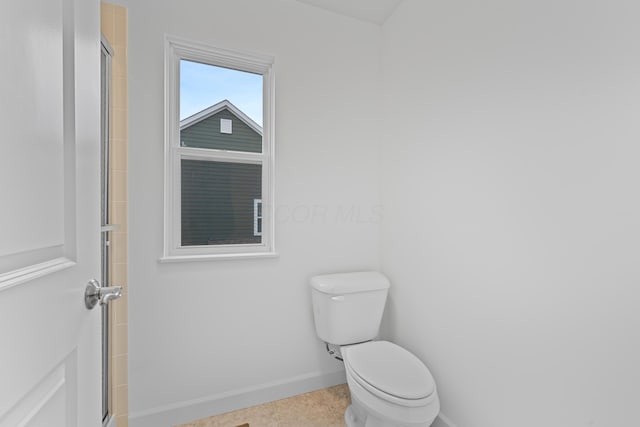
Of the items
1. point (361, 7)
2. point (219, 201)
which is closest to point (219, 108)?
point (219, 201)

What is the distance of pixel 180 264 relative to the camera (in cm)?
158

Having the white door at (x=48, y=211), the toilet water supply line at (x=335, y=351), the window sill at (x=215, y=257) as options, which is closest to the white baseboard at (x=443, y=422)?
the toilet water supply line at (x=335, y=351)

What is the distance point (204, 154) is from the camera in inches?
66.3

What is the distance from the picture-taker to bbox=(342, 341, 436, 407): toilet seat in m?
1.23

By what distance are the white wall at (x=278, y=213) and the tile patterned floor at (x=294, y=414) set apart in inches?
4.4

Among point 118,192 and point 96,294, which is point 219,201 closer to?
point 118,192

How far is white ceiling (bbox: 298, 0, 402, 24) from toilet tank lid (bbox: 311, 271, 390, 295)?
1.66 metres

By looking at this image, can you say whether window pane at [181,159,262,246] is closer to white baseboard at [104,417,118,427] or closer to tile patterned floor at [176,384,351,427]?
white baseboard at [104,417,118,427]

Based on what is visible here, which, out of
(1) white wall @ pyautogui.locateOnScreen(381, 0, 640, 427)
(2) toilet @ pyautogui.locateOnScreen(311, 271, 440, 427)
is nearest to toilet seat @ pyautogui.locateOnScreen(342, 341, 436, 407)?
(2) toilet @ pyautogui.locateOnScreen(311, 271, 440, 427)

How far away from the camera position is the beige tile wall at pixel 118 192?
Result: 1.38 metres

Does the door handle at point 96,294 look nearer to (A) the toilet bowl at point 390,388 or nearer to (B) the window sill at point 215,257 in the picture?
(B) the window sill at point 215,257

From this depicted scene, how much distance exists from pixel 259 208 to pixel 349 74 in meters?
1.05

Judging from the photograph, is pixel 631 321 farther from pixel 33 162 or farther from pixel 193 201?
pixel 193 201

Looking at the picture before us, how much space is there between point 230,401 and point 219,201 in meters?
1.13
